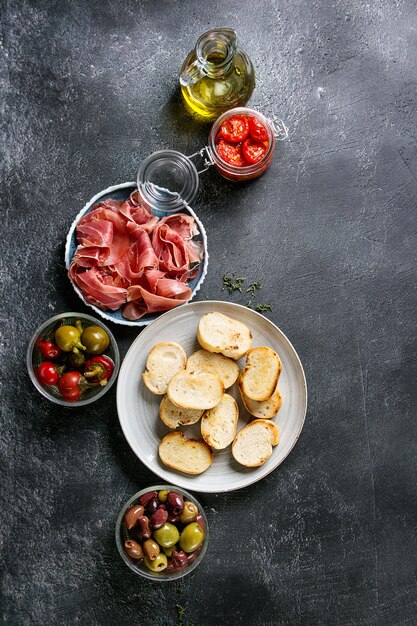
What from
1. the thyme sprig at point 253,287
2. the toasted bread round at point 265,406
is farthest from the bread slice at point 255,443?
the thyme sprig at point 253,287

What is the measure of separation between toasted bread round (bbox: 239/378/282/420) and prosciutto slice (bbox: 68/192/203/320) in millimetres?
468

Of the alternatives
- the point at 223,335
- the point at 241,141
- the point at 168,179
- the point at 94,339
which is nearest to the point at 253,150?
the point at 241,141

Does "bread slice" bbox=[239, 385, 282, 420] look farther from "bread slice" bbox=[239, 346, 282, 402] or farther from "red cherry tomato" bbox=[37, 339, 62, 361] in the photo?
"red cherry tomato" bbox=[37, 339, 62, 361]

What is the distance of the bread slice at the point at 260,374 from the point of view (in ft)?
8.18

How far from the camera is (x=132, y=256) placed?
2.55 metres

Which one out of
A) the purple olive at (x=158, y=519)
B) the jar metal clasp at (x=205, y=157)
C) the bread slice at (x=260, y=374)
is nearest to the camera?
the purple olive at (x=158, y=519)

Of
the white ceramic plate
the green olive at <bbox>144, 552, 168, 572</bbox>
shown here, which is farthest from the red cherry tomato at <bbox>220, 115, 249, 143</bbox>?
the green olive at <bbox>144, 552, 168, 572</bbox>

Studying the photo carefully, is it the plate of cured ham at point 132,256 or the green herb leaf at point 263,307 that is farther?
the green herb leaf at point 263,307

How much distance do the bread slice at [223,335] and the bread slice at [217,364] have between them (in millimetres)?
33

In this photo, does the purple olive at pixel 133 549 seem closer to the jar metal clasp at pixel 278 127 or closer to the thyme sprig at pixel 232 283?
the thyme sprig at pixel 232 283

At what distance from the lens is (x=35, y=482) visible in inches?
101

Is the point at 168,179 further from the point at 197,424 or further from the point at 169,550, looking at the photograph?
the point at 169,550

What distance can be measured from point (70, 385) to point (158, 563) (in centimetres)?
71

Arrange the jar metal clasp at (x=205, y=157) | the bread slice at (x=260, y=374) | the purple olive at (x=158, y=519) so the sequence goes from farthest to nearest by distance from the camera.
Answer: the jar metal clasp at (x=205, y=157), the bread slice at (x=260, y=374), the purple olive at (x=158, y=519)
